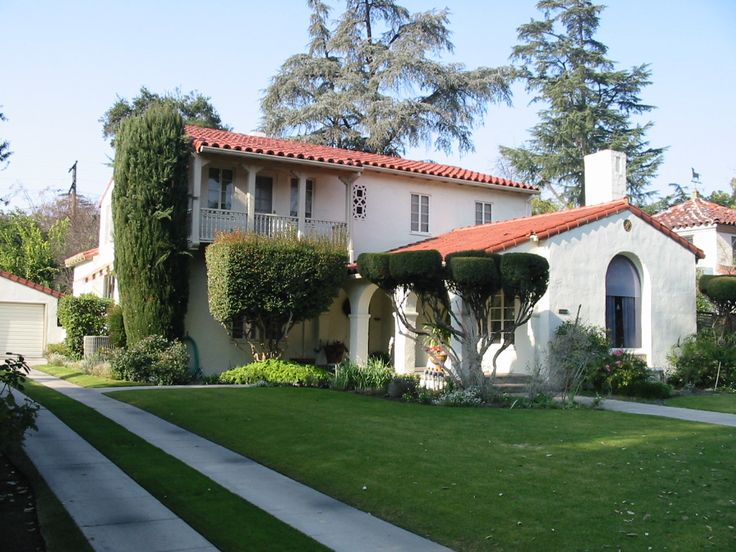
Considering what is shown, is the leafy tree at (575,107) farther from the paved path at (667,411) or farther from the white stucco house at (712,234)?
the paved path at (667,411)

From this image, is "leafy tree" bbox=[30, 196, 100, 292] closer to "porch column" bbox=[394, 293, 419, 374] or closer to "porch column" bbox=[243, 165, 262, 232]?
"porch column" bbox=[243, 165, 262, 232]

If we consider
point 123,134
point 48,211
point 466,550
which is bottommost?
point 466,550

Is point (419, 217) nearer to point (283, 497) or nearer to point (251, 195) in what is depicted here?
point (251, 195)

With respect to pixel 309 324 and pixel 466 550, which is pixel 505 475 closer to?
pixel 466 550

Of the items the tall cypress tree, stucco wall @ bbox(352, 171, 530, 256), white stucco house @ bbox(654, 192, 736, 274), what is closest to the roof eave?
the tall cypress tree

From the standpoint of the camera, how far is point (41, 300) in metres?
28.5

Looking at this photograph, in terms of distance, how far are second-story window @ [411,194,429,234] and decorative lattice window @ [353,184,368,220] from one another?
77.8 inches

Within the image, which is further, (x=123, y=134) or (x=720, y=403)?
(x=123, y=134)

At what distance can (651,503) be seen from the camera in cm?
679

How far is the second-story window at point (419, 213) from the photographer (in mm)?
24062

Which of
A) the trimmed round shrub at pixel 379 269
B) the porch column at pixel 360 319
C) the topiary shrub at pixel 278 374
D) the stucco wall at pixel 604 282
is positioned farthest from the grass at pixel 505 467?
the porch column at pixel 360 319

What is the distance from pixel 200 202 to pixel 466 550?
16.2 meters

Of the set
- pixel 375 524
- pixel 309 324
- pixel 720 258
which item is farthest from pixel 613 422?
pixel 720 258

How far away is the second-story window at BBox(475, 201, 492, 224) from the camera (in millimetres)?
25391
